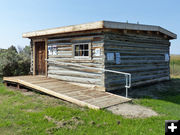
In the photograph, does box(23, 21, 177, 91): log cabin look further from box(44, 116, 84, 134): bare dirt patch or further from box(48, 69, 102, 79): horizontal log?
box(44, 116, 84, 134): bare dirt patch

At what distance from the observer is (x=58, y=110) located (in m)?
5.68

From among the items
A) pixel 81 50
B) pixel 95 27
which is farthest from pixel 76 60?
pixel 95 27

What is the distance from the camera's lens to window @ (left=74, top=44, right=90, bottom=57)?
353 inches

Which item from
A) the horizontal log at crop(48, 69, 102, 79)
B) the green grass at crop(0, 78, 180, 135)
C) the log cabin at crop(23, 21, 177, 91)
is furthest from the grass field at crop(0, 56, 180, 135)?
the log cabin at crop(23, 21, 177, 91)

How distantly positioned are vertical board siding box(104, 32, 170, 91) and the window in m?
1.20

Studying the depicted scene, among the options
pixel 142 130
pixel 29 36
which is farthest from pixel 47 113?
pixel 29 36

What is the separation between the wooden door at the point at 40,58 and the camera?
37.7 feet

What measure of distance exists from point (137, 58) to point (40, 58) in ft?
20.0

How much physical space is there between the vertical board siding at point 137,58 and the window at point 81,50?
120 centimetres

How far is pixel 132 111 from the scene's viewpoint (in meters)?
5.83

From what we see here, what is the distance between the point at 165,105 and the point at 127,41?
3.97 metres

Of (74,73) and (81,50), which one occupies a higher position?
(81,50)

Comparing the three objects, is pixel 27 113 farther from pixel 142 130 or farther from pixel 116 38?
pixel 116 38

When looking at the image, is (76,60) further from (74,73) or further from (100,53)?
(100,53)
